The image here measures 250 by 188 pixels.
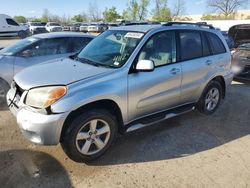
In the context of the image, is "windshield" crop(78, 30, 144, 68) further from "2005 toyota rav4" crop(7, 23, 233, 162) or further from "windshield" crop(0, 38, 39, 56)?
"windshield" crop(0, 38, 39, 56)

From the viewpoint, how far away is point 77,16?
267ft

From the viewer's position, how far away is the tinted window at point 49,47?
6020 millimetres

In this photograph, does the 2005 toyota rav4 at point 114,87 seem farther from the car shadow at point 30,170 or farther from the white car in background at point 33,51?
the white car in background at point 33,51

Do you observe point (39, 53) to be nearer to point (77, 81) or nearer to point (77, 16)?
point (77, 81)

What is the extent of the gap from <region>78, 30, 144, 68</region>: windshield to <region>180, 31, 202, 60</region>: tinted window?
901mm

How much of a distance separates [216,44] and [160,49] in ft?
5.46

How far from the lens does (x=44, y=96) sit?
3.16 meters

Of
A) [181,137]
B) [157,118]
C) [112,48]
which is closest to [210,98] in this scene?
[181,137]

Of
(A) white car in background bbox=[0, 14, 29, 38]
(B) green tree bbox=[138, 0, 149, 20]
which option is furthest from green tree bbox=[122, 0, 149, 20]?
(A) white car in background bbox=[0, 14, 29, 38]

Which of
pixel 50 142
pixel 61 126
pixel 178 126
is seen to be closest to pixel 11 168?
pixel 50 142

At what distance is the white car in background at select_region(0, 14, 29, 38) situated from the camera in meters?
24.3

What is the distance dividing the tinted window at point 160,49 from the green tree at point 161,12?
54.5 metres

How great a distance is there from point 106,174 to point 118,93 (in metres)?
1.05

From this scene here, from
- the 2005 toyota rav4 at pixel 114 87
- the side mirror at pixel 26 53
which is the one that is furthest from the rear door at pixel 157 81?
the side mirror at pixel 26 53
